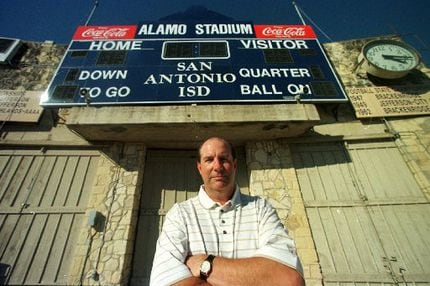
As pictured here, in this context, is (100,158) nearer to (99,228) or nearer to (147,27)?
(99,228)

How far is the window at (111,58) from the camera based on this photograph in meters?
7.00

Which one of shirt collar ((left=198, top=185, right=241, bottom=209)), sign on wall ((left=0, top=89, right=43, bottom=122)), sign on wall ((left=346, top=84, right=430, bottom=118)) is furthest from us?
sign on wall ((left=346, top=84, right=430, bottom=118))

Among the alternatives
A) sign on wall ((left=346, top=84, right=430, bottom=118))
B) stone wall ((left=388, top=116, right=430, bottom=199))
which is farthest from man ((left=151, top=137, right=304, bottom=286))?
sign on wall ((left=346, top=84, right=430, bottom=118))

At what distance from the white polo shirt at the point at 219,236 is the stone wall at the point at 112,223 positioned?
11.4ft

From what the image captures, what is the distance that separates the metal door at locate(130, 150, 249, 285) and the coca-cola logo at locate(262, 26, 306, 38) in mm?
4588

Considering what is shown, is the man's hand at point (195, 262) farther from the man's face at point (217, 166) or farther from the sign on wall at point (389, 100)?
the sign on wall at point (389, 100)

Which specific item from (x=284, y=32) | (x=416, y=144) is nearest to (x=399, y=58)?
(x=416, y=144)

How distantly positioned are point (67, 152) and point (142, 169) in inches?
80.8

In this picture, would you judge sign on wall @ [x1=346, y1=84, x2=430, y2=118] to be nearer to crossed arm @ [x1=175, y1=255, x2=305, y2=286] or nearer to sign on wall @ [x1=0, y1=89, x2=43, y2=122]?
crossed arm @ [x1=175, y1=255, x2=305, y2=286]

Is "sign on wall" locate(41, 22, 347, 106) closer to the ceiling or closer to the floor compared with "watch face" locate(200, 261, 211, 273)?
closer to the ceiling

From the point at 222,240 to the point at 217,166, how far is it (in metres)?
0.66

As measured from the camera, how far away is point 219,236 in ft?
6.57

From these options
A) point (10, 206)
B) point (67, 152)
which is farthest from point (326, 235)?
point (10, 206)

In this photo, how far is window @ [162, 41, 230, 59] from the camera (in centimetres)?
724
